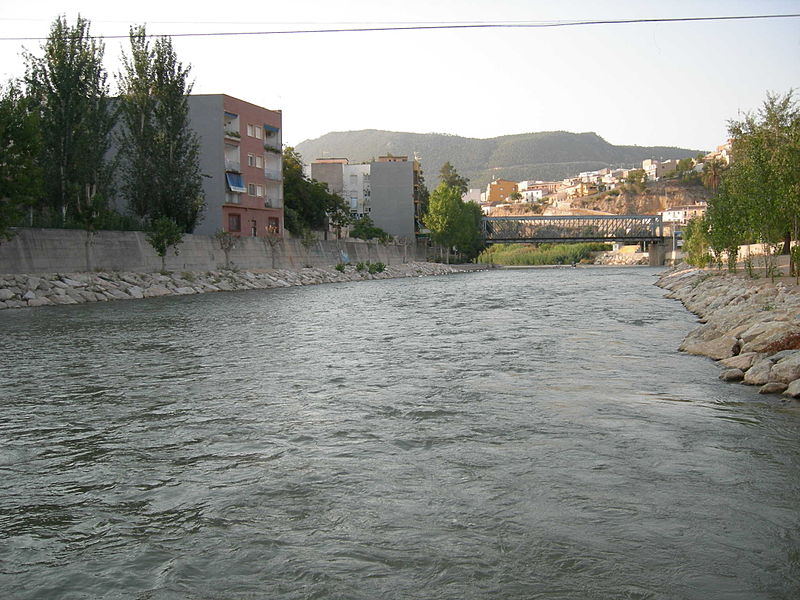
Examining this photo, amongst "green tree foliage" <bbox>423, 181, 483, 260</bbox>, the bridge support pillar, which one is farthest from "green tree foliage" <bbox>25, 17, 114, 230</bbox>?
the bridge support pillar

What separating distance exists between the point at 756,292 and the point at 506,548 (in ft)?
73.5

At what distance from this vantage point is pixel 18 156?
35.1 metres

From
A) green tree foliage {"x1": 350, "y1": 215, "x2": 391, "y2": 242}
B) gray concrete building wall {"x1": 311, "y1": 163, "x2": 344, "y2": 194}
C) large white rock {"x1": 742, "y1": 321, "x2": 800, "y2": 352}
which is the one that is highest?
gray concrete building wall {"x1": 311, "y1": 163, "x2": 344, "y2": 194}

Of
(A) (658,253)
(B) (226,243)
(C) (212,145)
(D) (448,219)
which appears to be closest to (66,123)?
(B) (226,243)

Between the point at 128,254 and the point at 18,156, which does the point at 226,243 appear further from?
the point at 18,156

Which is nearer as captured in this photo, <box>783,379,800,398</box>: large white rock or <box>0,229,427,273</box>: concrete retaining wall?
<box>783,379,800,398</box>: large white rock

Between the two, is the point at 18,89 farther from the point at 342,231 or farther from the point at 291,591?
the point at 342,231

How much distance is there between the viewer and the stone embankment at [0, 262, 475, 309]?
32875mm

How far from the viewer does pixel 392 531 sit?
5891 millimetres

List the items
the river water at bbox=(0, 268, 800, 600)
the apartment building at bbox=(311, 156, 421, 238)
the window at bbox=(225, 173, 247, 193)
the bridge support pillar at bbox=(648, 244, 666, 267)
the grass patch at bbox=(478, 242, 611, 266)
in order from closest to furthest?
the river water at bbox=(0, 268, 800, 600)
the window at bbox=(225, 173, 247, 193)
the apartment building at bbox=(311, 156, 421, 238)
the bridge support pillar at bbox=(648, 244, 666, 267)
the grass patch at bbox=(478, 242, 611, 266)

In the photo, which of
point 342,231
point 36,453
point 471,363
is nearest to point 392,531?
point 36,453

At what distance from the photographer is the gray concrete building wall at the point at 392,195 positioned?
384 ft

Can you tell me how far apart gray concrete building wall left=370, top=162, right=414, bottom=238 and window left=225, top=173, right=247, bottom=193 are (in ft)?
173

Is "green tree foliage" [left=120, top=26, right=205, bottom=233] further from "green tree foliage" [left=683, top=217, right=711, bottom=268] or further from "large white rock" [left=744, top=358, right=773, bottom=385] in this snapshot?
"large white rock" [left=744, top=358, right=773, bottom=385]
